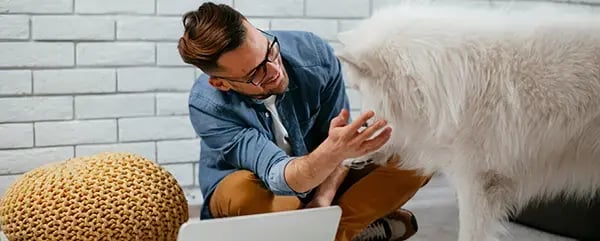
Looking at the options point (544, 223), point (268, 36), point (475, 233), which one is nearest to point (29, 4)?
point (268, 36)

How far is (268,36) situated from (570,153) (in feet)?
2.47

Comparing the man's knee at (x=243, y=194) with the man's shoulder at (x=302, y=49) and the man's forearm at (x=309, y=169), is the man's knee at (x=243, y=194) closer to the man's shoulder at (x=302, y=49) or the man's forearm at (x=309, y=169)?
the man's forearm at (x=309, y=169)

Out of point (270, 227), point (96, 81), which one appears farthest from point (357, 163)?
point (96, 81)

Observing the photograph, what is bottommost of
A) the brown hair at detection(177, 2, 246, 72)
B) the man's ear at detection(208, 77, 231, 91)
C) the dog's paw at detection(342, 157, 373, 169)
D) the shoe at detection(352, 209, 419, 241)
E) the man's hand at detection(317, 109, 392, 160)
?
the shoe at detection(352, 209, 419, 241)

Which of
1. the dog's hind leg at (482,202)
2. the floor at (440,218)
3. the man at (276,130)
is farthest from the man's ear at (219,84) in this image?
the floor at (440,218)

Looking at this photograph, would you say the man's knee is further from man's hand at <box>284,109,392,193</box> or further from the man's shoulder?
the man's shoulder

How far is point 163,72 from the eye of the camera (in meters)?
2.43

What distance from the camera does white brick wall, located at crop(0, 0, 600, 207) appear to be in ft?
7.37

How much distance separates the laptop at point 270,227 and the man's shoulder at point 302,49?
41 cm

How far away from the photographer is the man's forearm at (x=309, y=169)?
1.51 m

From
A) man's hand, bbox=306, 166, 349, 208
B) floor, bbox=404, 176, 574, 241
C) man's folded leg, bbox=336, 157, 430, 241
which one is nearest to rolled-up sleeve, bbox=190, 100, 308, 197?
man's hand, bbox=306, 166, 349, 208

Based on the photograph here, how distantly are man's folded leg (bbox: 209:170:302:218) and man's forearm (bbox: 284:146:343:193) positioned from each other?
0.56 feet

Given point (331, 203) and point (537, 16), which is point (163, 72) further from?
point (537, 16)

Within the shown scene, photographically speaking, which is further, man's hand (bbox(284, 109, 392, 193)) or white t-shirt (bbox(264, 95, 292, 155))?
white t-shirt (bbox(264, 95, 292, 155))
